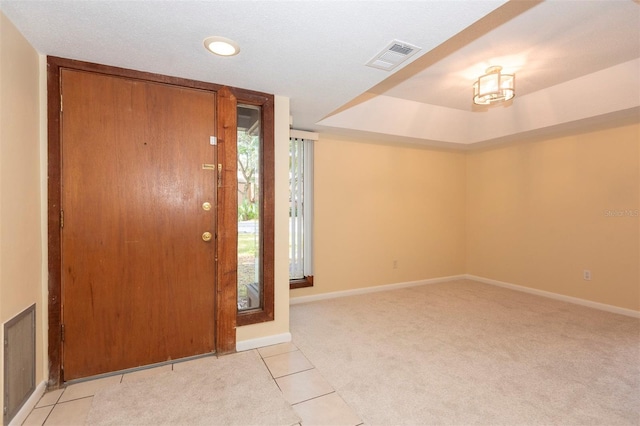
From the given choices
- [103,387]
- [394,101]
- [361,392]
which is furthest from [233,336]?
[394,101]

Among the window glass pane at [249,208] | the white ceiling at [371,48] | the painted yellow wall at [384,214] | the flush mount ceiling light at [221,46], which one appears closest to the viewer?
the white ceiling at [371,48]

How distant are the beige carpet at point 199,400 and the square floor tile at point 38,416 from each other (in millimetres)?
233

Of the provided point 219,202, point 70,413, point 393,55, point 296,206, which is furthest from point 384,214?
Result: point 70,413

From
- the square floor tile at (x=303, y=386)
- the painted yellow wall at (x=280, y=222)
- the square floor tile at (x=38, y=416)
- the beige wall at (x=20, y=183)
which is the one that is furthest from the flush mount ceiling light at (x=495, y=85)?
the square floor tile at (x=38, y=416)

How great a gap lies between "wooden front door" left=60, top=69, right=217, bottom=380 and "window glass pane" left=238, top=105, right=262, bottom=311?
0.85 ft

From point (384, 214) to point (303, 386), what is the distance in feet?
9.61

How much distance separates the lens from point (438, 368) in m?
2.29

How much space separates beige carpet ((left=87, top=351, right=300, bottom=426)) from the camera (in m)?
1.73

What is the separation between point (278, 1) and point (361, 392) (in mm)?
2380

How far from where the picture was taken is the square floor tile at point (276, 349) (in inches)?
99.7

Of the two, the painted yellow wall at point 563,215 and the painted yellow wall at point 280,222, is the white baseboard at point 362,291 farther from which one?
the painted yellow wall at point 280,222

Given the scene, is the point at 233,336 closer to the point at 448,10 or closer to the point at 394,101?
the point at 448,10

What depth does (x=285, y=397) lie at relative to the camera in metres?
1.94

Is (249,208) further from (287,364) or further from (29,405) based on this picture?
(29,405)
